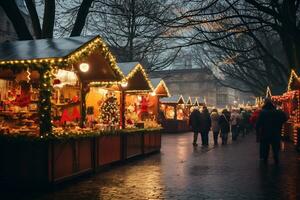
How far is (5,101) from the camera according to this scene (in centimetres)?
1332

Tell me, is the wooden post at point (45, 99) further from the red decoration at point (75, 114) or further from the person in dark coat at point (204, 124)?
the person in dark coat at point (204, 124)

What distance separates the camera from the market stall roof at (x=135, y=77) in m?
18.2

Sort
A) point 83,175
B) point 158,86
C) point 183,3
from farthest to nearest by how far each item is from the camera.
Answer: point 158,86
point 183,3
point 83,175

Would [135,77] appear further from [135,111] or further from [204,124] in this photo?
[204,124]

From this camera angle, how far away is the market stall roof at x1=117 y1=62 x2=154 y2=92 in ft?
59.8

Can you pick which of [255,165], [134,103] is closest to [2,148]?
[255,165]

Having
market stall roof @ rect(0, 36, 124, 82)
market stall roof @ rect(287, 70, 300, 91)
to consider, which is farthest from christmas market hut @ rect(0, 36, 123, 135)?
market stall roof @ rect(287, 70, 300, 91)

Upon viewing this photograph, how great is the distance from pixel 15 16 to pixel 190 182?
9906 mm

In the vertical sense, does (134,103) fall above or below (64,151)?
above

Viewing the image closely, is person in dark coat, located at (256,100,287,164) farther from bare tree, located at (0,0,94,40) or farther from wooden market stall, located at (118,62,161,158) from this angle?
bare tree, located at (0,0,94,40)

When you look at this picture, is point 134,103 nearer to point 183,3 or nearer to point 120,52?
point 183,3

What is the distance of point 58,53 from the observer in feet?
35.4

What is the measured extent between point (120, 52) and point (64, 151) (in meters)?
23.9

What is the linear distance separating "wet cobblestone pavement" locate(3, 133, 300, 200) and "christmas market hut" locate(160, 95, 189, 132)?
981 inches
